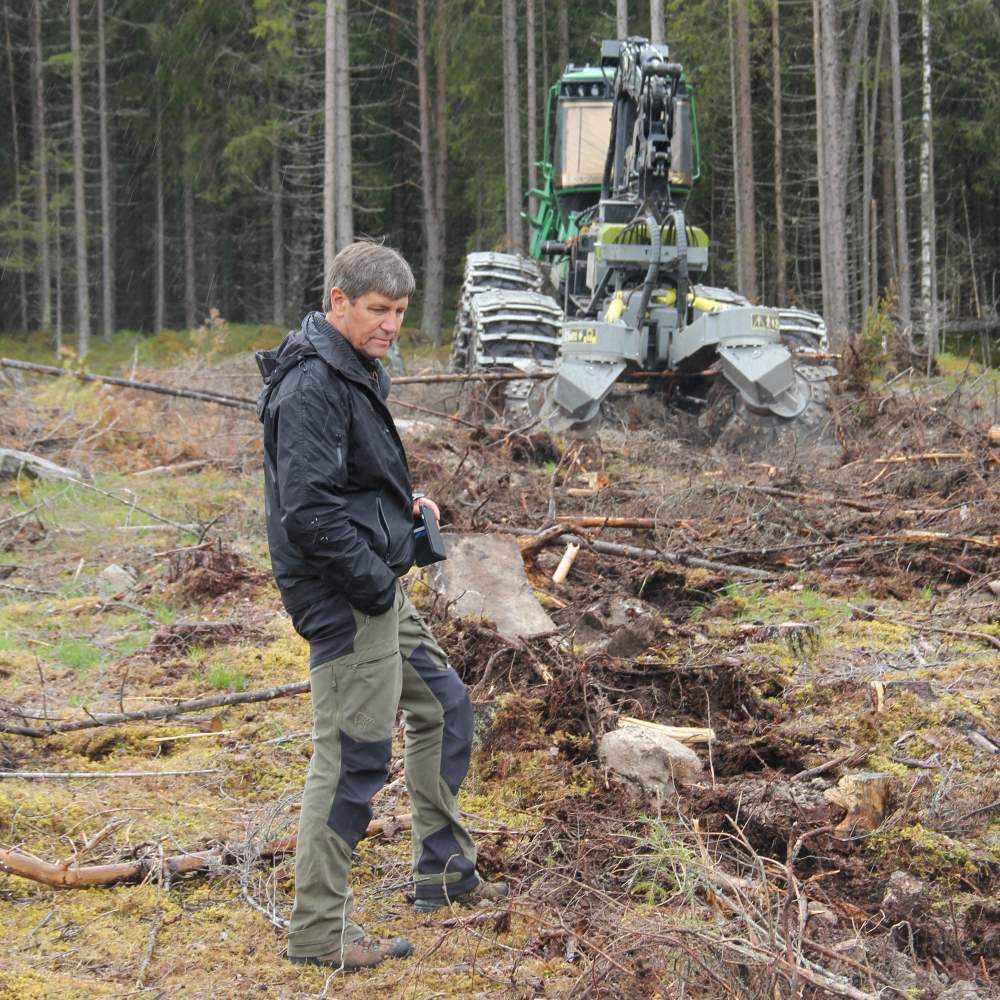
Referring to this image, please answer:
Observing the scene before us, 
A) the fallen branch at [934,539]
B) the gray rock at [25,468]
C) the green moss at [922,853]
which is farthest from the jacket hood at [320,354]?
the gray rock at [25,468]

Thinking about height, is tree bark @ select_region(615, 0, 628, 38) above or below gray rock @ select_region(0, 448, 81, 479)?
above

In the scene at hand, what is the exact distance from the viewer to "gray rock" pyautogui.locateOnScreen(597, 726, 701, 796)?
15.0 feet

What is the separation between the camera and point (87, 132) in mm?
38375

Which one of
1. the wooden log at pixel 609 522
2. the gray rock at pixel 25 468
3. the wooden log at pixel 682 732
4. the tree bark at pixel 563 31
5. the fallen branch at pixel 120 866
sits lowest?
the fallen branch at pixel 120 866

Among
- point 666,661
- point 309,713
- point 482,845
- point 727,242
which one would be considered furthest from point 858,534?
point 727,242

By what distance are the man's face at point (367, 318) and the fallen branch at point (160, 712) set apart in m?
2.57

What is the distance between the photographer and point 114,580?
8.41 metres

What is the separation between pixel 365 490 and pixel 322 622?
1.35 ft

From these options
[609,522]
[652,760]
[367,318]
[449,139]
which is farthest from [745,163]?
[367,318]

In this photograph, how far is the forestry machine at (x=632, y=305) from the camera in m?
11.7

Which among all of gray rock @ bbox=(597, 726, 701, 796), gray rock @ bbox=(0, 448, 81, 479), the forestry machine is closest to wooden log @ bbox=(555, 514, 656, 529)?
the forestry machine

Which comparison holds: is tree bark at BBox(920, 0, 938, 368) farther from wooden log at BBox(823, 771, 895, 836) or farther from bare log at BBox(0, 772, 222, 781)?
bare log at BBox(0, 772, 222, 781)

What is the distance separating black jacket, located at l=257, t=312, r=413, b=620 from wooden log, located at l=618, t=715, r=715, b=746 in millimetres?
1768

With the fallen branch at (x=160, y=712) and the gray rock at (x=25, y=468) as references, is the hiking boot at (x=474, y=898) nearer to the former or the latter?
the fallen branch at (x=160, y=712)
